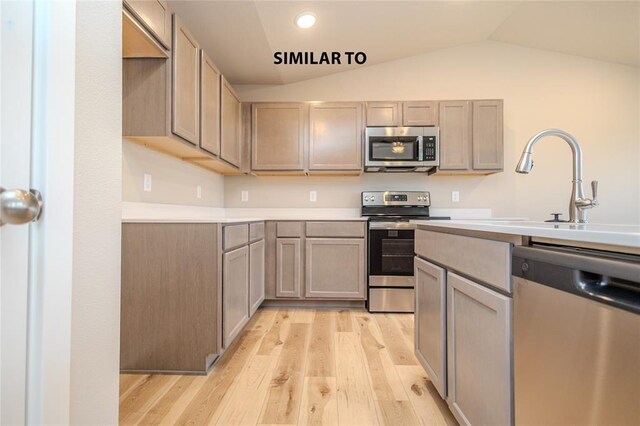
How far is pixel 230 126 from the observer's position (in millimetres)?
2775

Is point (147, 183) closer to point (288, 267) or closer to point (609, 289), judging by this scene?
point (288, 267)

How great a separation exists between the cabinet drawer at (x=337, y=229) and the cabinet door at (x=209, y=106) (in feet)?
3.61

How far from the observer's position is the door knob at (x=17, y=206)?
468mm

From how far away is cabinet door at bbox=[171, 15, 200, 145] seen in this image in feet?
5.84

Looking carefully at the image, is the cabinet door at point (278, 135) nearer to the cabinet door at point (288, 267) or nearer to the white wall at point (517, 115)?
the white wall at point (517, 115)

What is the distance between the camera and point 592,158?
10.9ft

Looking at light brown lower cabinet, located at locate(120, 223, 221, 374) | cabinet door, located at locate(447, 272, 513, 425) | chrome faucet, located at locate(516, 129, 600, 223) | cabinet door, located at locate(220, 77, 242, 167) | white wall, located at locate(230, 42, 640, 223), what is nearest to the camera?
cabinet door, located at locate(447, 272, 513, 425)

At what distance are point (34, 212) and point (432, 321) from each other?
145 cm

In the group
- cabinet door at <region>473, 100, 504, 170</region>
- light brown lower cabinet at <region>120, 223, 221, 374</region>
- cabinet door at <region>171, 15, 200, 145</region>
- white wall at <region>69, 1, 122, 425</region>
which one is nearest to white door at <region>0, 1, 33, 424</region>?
white wall at <region>69, 1, 122, 425</region>

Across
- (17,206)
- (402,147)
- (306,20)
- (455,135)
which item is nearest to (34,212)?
(17,206)

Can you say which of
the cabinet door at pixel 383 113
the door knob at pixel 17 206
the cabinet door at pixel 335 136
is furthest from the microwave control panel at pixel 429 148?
the door knob at pixel 17 206

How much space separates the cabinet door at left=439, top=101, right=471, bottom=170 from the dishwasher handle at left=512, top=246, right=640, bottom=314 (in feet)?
8.09

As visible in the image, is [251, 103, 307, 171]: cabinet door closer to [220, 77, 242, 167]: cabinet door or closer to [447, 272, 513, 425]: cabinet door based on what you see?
[220, 77, 242, 167]: cabinet door

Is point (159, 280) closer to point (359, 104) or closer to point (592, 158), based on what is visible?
point (359, 104)
